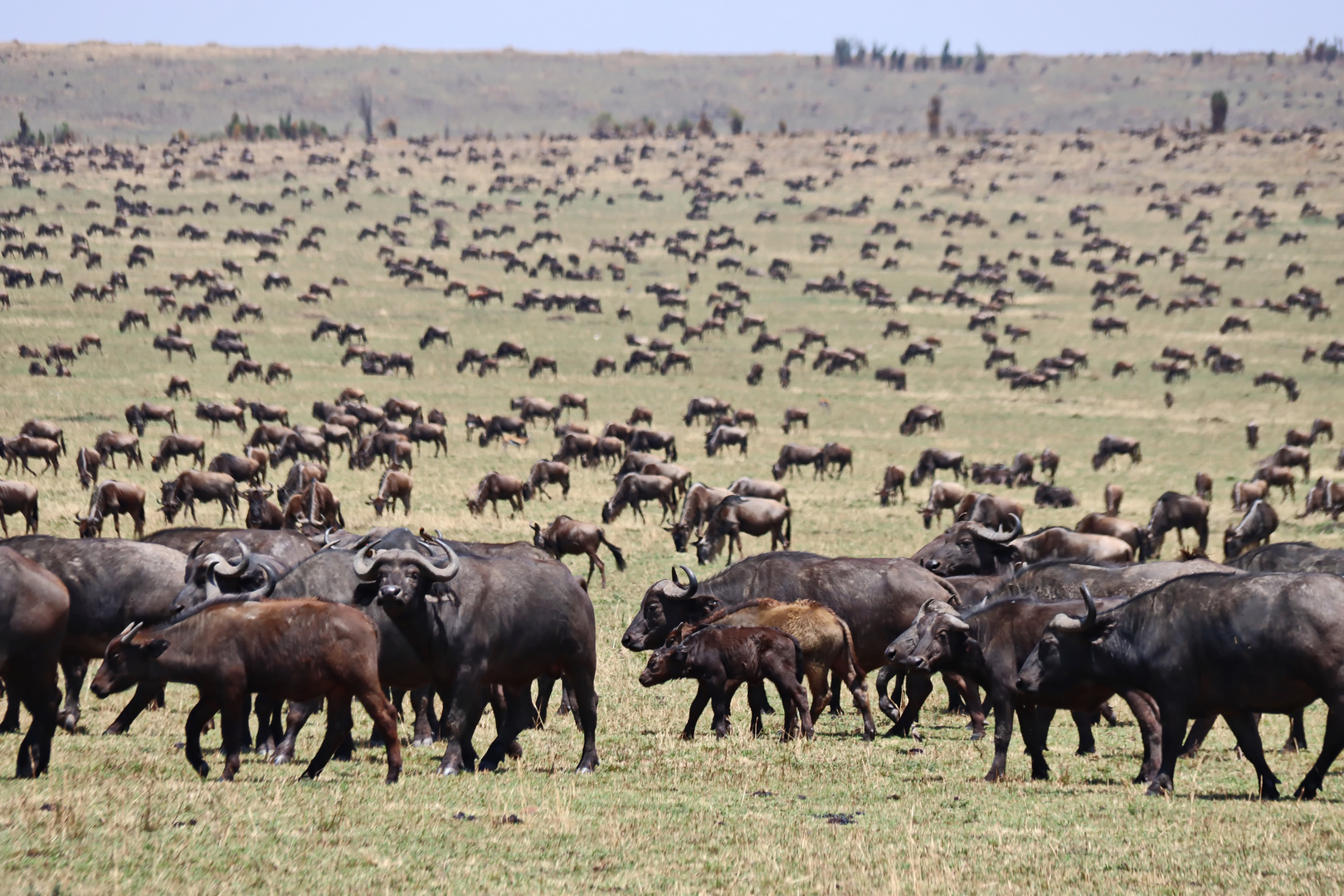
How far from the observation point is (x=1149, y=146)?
349 feet

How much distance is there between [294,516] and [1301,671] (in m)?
20.2

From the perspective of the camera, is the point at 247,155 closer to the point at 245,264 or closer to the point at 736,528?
the point at 245,264

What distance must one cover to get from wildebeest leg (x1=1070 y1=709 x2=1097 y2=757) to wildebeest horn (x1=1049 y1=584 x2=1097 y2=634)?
201cm

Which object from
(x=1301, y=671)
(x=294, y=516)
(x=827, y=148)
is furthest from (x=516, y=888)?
(x=827, y=148)

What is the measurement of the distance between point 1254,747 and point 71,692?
10.2m

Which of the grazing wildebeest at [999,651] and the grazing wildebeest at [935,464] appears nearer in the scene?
the grazing wildebeest at [999,651]

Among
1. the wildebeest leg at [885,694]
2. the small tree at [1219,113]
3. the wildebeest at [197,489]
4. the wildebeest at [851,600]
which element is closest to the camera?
the wildebeest leg at [885,694]

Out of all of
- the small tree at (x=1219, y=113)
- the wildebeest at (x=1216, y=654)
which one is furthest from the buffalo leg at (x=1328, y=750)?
the small tree at (x=1219, y=113)

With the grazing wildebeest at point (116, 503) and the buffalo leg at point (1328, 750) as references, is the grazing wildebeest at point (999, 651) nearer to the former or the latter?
the buffalo leg at point (1328, 750)

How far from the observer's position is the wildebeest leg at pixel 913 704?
13.4m

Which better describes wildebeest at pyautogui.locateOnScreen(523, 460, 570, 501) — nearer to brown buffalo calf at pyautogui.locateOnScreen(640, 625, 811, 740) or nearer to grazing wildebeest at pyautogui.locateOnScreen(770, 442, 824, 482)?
grazing wildebeest at pyautogui.locateOnScreen(770, 442, 824, 482)

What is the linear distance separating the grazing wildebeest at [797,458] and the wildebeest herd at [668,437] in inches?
7.8

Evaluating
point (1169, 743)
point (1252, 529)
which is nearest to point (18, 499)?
point (1169, 743)

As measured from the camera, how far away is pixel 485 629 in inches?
449
